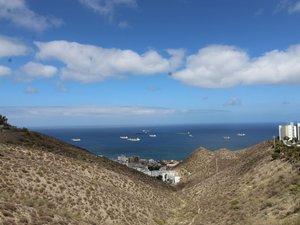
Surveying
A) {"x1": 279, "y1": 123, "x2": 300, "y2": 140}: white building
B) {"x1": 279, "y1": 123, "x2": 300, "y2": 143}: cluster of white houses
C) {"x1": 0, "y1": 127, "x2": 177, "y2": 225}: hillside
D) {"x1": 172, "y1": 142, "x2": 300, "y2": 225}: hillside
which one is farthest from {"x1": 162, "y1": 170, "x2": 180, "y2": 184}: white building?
{"x1": 0, "y1": 127, "x2": 177, "y2": 225}: hillside

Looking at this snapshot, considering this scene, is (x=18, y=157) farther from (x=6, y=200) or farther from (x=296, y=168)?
(x=296, y=168)

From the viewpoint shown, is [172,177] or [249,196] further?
[172,177]

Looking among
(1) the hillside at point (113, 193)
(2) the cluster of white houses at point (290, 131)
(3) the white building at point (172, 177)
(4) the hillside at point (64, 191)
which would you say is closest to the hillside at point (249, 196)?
(1) the hillside at point (113, 193)

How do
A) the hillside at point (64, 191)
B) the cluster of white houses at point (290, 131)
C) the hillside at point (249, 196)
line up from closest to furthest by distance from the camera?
the hillside at point (64, 191), the hillside at point (249, 196), the cluster of white houses at point (290, 131)

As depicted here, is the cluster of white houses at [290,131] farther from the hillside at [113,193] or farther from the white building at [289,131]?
the hillside at [113,193]

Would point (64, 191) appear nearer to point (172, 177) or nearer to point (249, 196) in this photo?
point (249, 196)

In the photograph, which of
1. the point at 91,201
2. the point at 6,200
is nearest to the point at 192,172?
the point at 91,201

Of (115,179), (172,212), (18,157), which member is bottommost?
(172,212)

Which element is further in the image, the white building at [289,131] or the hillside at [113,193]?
the white building at [289,131]

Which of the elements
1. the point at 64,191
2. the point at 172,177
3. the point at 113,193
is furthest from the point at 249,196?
the point at 172,177
